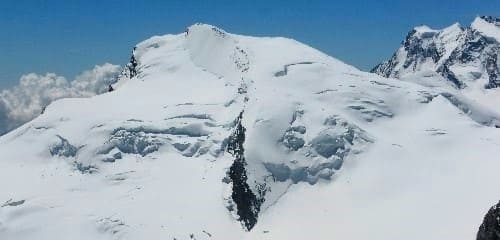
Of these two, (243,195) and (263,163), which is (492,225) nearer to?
(243,195)

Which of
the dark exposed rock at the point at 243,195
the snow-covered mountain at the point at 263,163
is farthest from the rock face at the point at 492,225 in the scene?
the dark exposed rock at the point at 243,195

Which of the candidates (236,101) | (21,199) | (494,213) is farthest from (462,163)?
(21,199)

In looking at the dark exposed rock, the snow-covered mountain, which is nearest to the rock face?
the snow-covered mountain

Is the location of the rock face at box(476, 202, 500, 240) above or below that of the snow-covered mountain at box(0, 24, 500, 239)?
above

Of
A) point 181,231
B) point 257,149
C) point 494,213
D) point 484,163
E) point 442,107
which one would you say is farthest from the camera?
point 442,107

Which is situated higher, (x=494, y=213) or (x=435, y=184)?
(x=494, y=213)

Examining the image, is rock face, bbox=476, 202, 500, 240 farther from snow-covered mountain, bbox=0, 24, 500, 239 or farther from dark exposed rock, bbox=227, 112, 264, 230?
dark exposed rock, bbox=227, 112, 264, 230

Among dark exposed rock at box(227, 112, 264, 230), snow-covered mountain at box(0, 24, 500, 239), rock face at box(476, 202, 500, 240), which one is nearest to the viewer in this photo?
rock face at box(476, 202, 500, 240)

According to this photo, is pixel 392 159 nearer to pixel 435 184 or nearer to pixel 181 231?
pixel 435 184
